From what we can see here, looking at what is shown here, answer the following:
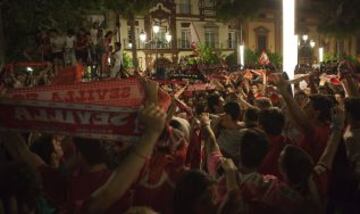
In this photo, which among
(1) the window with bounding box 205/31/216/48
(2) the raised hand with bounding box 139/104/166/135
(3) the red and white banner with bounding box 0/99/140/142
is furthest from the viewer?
(1) the window with bounding box 205/31/216/48

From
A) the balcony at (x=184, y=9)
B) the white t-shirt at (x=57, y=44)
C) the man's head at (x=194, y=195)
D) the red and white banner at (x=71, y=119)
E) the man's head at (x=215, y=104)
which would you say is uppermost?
the balcony at (x=184, y=9)

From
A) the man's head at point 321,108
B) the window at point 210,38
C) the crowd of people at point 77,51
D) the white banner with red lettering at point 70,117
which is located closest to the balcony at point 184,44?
the window at point 210,38

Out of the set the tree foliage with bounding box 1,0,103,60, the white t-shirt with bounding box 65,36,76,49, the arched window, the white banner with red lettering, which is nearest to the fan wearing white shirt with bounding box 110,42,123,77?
the white t-shirt with bounding box 65,36,76,49

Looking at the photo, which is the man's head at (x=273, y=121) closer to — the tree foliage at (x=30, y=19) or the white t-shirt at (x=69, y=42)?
the white t-shirt at (x=69, y=42)

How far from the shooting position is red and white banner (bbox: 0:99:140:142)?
301 centimetres

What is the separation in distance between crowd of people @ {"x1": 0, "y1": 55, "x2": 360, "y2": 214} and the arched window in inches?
2185

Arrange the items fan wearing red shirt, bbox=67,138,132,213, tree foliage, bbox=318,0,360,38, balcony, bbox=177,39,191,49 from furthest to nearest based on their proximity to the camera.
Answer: balcony, bbox=177,39,191,49
tree foliage, bbox=318,0,360,38
fan wearing red shirt, bbox=67,138,132,213

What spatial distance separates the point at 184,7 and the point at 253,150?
54.6 m

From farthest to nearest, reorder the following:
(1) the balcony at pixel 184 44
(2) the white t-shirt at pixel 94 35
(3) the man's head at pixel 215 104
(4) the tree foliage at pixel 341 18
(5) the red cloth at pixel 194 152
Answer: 1. (1) the balcony at pixel 184 44
2. (4) the tree foliage at pixel 341 18
3. (2) the white t-shirt at pixel 94 35
4. (3) the man's head at pixel 215 104
5. (5) the red cloth at pixel 194 152

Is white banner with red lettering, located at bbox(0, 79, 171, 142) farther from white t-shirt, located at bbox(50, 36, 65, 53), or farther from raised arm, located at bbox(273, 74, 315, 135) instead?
white t-shirt, located at bbox(50, 36, 65, 53)

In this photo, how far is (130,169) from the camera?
9.48 ft

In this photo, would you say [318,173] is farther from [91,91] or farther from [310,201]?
[91,91]

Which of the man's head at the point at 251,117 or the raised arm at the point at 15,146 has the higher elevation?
the raised arm at the point at 15,146

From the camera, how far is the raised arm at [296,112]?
491 cm
